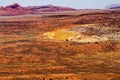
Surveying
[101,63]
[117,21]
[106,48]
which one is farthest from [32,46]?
[117,21]

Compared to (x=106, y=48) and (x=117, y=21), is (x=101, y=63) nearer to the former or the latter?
(x=106, y=48)

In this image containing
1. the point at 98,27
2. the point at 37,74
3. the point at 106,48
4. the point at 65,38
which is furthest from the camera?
the point at 98,27

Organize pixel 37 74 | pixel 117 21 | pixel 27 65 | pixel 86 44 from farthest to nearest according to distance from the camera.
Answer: pixel 117 21
pixel 86 44
pixel 27 65
pixel 37 74

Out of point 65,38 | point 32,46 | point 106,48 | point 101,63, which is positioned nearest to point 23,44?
point 32,46

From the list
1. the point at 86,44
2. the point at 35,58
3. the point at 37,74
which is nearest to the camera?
the point at 37,74

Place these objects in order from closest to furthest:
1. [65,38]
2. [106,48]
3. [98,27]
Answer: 1. [106,48]
2. [65,38]
3. [98,27]

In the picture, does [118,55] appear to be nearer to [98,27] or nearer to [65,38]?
[65,38]

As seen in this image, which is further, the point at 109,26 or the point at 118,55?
the point at 109,26

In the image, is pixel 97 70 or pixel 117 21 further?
pixel 117 21
